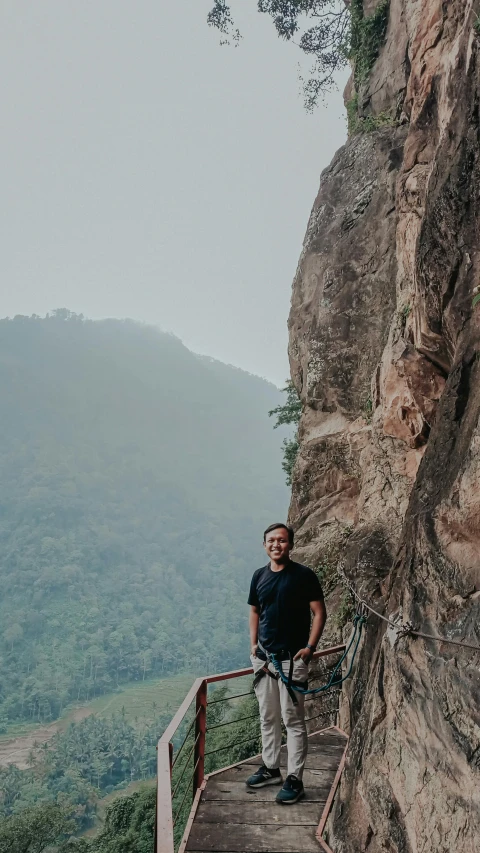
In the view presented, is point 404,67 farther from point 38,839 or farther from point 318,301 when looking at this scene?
point 38,839

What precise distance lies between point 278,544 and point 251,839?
6.72 ft

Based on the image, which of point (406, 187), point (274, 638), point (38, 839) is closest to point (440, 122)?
point (406, 187)

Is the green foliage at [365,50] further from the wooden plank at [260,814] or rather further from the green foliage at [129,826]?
the green foliage at [129,826]

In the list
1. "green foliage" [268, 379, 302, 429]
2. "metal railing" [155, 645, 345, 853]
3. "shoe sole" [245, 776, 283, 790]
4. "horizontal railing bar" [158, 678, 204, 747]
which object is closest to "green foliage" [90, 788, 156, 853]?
"green foliage" [268, 379, 302, 429]

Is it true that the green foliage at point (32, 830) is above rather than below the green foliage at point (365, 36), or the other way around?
below

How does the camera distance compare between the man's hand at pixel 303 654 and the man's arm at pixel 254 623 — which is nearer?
the man's hand at pixel 303 654

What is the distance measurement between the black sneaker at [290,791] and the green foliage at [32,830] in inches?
790

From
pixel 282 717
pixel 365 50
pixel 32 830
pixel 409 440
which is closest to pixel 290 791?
pixel 282 717

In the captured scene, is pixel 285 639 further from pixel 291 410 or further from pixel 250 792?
pixel 291 410

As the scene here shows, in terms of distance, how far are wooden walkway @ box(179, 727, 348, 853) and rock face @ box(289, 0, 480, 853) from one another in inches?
11.4

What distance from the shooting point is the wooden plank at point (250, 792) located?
437 centimetres

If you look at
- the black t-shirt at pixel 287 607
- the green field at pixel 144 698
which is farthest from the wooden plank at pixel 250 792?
the green field at pixel 144 698

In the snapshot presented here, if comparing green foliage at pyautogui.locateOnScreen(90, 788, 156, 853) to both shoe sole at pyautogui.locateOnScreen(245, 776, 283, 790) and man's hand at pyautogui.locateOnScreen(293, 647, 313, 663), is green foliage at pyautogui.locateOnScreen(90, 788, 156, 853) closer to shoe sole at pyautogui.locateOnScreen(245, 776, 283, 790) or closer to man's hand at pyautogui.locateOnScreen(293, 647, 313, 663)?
shoe sole at pyautogui.locateOnScreen(245, 776, 283, 790)

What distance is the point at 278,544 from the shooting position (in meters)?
4.20
